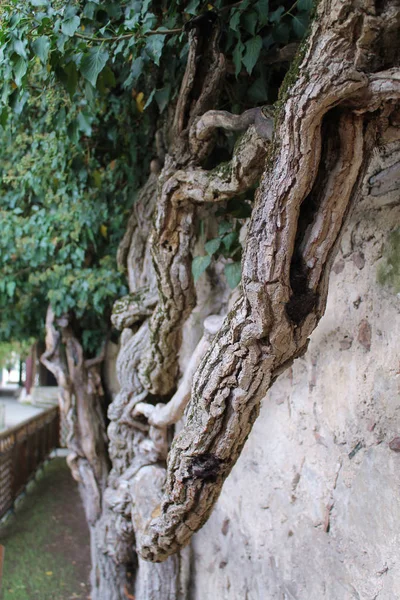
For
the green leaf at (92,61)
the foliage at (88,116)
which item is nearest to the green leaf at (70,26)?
the foliage at (88,116)

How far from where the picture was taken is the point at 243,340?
58.8 inches

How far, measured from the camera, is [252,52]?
5.72 ft

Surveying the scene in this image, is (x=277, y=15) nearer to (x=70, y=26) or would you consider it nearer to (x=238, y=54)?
(x=238, y=54)

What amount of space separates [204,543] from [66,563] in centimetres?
253

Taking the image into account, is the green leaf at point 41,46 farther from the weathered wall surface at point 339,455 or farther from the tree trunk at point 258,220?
the weathered wall surface at point 339,455

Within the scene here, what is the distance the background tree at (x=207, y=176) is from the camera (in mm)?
1301

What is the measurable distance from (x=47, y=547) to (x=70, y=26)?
15.8ft

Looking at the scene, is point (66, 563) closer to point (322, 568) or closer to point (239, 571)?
point (239, 571)

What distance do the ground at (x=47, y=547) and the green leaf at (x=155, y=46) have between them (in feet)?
13.4

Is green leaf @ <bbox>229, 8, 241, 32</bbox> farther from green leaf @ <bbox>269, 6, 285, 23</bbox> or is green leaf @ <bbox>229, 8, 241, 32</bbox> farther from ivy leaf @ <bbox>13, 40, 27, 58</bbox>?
ivy leaf @ <bbox>13, 40, 27, 58</bbox>

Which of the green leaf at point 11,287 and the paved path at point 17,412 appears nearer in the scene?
the green leaf at point 11,287

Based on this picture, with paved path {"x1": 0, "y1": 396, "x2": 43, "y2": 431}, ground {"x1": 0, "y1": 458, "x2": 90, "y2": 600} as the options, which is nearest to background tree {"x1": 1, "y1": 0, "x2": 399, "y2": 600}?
ground {"x1": 0, "y1": 458, "x2": 90, "y2": 600}

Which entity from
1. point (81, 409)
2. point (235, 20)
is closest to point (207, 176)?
point (235, 20)

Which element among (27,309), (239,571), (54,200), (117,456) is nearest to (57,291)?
(54,200)
